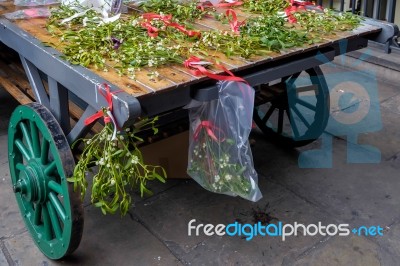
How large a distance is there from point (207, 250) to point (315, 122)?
4.37 ft

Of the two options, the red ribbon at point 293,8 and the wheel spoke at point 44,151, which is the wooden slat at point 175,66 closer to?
the red ribbon at point 293,8

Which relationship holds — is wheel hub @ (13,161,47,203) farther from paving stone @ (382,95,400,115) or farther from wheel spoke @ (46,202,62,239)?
paving stone @ (382,95,400,115)

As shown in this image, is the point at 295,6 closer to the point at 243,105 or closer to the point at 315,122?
the point at 315,122

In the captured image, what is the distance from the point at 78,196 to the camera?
7.57 ft

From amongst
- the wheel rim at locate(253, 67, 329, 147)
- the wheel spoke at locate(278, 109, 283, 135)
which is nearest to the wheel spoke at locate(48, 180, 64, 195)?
the wheel rim at locate(253, 67, 329, 147)

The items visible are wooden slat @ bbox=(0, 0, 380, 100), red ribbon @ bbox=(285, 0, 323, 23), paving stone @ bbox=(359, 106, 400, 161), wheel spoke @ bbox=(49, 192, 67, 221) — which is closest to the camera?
wooden slat @ bbox=(0, 0, 380, 100)

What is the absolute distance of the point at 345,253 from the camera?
2.69 meters

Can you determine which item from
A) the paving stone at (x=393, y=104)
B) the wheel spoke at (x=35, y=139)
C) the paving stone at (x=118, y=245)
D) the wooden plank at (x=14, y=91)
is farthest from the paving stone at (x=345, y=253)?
the paving stone at (x=393, y=104)

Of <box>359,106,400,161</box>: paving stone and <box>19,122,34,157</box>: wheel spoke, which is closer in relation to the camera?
<box>19,122,34,157</box>: wheel spoke

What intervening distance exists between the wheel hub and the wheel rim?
137 centimetres

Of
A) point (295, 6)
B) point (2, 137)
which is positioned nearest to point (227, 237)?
point (295, 6)

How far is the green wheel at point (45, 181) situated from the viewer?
7.55 ft

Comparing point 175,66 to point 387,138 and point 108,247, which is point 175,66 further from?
point 387,138

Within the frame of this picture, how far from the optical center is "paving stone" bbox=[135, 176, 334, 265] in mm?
2697
